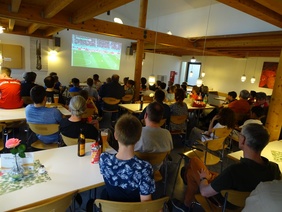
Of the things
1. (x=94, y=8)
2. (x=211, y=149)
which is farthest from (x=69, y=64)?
(x=211, y=149)

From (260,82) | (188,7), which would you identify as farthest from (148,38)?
(260,82)

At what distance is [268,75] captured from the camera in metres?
7.80

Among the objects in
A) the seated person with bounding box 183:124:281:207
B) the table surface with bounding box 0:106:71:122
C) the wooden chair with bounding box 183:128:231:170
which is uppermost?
the seated person with bounding box 183:124:281:207

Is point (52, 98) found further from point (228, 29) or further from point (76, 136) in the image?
point (228, 29)

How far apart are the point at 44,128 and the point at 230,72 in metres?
8.94

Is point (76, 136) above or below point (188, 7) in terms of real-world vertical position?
below

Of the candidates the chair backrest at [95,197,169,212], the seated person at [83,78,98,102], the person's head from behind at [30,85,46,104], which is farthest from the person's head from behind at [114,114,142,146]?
the seated person at [83,78,98,102]

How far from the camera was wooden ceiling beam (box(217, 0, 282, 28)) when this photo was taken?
229 centimetres

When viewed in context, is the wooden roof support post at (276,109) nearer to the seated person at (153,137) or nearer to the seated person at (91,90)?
the seated person at (153,137)

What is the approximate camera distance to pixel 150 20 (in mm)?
8922

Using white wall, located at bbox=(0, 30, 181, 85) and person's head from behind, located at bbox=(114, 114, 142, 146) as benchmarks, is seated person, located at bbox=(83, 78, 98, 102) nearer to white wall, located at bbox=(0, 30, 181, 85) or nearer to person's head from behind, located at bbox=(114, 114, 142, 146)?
white wall, located at bbox=(0, 30, 181, 85)

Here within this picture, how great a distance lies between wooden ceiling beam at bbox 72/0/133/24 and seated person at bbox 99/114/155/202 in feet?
6.52

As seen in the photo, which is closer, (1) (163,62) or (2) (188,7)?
(2) (188,7)

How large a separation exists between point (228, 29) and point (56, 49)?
6.28 metres
